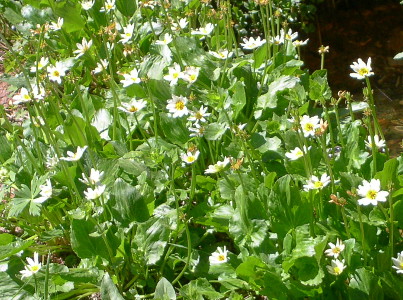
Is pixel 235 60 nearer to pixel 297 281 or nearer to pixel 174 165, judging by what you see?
pixel 174 165

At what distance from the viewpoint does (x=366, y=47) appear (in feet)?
13.6

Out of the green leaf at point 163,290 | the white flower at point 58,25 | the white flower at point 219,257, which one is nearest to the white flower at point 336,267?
the white flower at point 219,257

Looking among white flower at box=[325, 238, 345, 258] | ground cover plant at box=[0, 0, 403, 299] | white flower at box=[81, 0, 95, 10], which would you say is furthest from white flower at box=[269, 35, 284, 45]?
white flower at box=[325, 238, 345, 258]

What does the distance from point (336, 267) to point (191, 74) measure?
106 centimetres

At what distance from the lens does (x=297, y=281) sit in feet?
6.44

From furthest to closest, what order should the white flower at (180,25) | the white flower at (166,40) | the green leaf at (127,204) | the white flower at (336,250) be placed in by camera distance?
the white flower at (180,25)
the white flower at (166,40)
the green leaf at (127,204)
the white flower at (336,250)

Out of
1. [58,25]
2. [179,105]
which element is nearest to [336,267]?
[179,105]

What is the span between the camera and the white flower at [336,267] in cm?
185

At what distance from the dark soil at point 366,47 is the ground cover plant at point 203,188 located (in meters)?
0.81

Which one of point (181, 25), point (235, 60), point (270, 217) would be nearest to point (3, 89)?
point (181, 25)

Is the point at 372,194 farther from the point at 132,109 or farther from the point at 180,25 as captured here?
the point at 180,25

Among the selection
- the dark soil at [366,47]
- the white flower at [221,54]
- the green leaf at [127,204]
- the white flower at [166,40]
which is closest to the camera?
the green leaf at [127,204]

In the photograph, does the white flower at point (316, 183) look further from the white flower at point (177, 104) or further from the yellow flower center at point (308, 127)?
the white flower at point (177, 104)

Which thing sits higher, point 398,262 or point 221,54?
point 221,54
